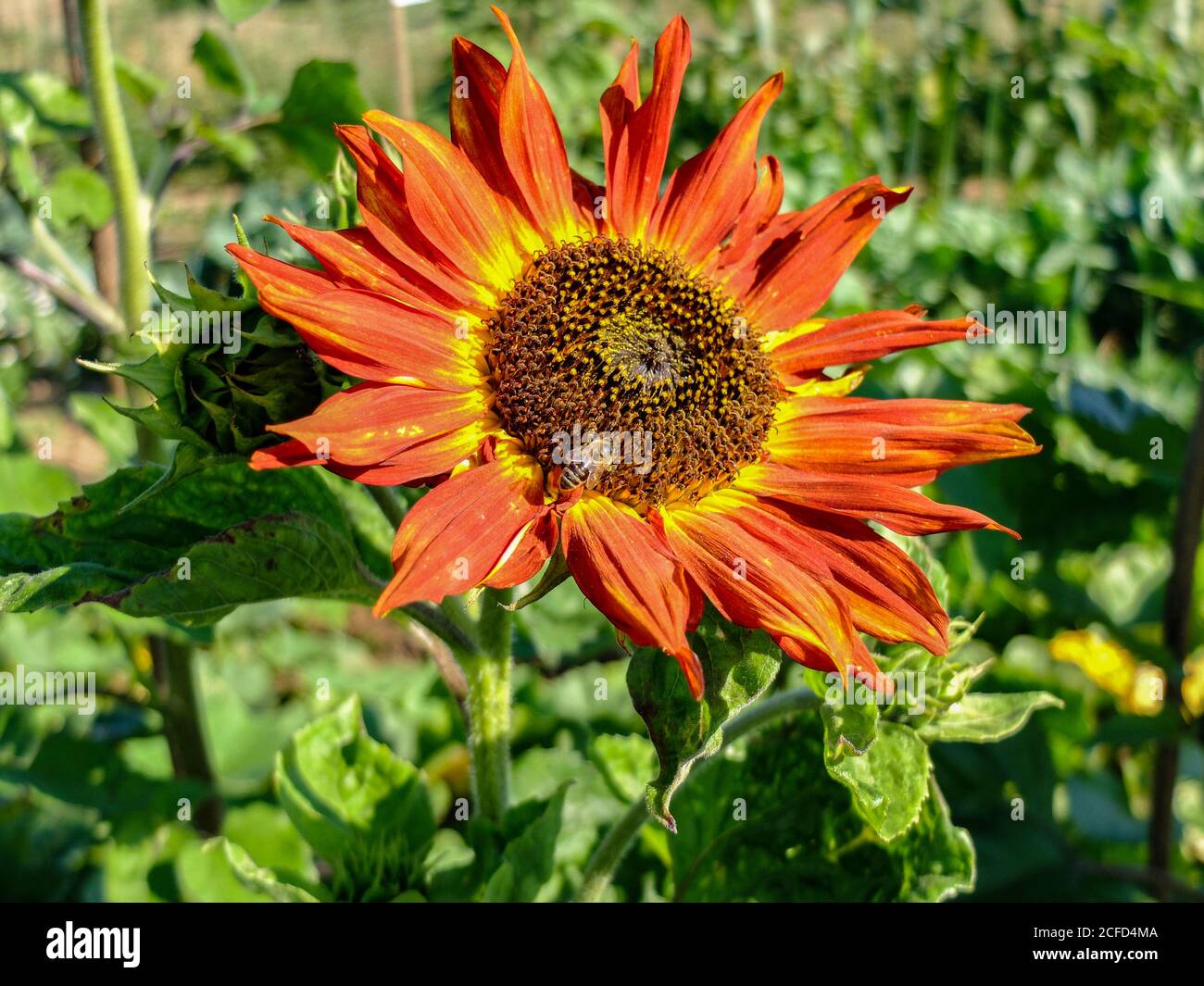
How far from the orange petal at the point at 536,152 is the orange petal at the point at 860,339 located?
27cm

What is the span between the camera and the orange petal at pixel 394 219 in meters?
1.03

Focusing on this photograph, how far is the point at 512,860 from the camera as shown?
1188mm

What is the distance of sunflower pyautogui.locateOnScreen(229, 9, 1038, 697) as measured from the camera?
0.92 meters

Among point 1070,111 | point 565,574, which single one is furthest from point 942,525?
point 1070,111

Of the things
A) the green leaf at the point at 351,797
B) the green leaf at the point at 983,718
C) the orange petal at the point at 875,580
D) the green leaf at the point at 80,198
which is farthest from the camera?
the green leaf at the point at 80,198

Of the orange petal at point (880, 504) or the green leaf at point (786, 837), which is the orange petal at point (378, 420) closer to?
the orange petal at point (880, 504)

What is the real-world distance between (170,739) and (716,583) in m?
1.37

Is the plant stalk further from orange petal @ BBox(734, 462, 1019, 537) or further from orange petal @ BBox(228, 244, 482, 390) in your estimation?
orange petal @ BBox(228, 244, 482, 390)

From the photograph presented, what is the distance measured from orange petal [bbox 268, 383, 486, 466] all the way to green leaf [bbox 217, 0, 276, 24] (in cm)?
60

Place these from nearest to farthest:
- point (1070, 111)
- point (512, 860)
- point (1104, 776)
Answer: point (512, 860), point (1104, 776), point (1070, 111)

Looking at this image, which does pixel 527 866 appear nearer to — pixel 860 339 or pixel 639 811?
pixel 639 811

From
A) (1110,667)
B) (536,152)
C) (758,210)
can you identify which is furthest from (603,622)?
(1110,667)

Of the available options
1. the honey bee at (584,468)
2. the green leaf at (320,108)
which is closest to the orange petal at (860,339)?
the honey bee at (584,468)
